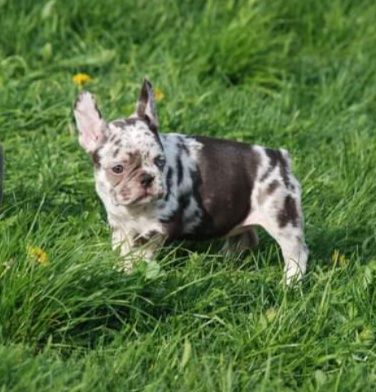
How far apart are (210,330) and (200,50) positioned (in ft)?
12.0

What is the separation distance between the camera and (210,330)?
20.5 ft

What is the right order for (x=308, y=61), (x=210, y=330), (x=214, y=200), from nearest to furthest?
1. (x=210, y=330)
2. (x=214, y=200)
3. (x=308, y=61)

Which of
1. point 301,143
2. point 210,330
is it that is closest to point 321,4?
point 301,143

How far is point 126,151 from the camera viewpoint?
646 centimetres

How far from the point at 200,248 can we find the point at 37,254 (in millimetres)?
1252

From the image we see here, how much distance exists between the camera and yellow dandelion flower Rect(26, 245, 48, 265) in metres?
6.09

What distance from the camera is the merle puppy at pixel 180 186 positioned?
6453mm

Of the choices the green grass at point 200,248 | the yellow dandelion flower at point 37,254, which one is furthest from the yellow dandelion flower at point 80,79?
the yellow dandelion flower at point 37,254

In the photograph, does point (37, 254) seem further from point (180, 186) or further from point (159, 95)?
point (159, 95)

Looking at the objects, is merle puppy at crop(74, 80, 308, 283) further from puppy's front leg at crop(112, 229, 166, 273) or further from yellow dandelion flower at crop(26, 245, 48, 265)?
yellow dandelion flower at crop(26, 245, 48, 265)

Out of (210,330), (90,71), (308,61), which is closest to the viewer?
(210,330)

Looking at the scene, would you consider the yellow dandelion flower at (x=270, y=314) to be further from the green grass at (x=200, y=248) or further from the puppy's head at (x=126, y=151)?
the puppy's head at (x=126, y=151)

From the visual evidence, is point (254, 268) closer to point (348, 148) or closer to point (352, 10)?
point (348, 148)

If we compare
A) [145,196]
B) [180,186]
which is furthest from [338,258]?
[145,196]
